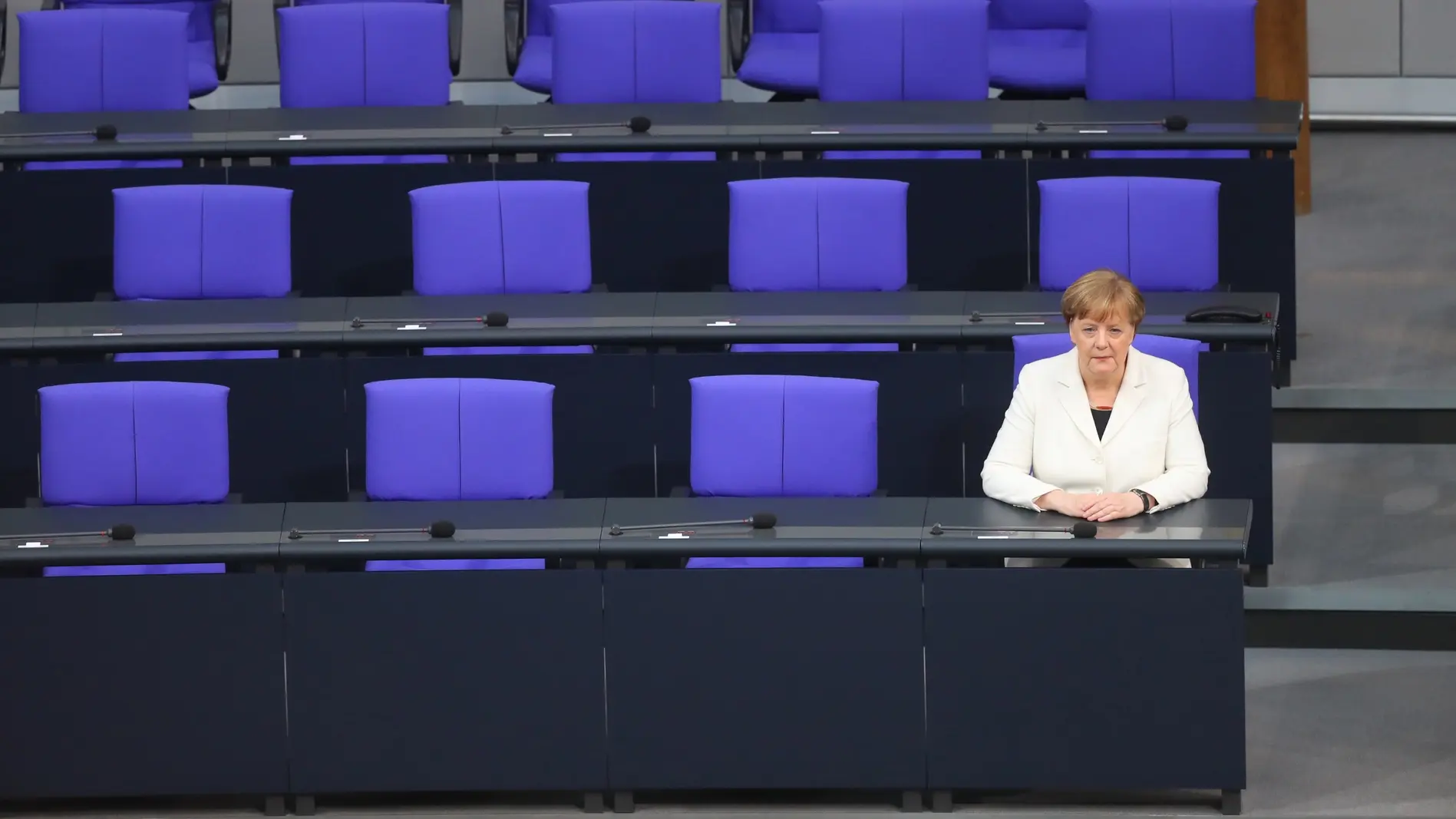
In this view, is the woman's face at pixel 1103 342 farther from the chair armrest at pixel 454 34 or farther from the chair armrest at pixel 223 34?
the chair armrest at pixel 223 34

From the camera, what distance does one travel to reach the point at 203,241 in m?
4.40

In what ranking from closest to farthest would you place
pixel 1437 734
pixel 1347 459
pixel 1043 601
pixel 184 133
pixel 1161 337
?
pixel 1043 601 < pixel 1437 734 < pixel 1161 337 < pixel 1347 459 < pixel 184 133

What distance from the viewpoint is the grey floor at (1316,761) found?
3215 mm

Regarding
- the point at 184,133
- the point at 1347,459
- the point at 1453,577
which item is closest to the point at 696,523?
the point at 1453,577

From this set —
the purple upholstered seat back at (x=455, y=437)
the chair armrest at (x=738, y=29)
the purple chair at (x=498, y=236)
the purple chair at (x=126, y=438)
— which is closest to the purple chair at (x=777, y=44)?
the chair armrest at (x=738, y=29)

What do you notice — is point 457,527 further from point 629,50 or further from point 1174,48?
point 1174,48

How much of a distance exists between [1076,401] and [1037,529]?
0.86 ft

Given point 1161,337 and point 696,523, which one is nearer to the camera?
point 696,523

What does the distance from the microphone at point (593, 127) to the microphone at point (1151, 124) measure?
0.88 meters

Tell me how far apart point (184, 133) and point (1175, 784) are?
281 centimetres

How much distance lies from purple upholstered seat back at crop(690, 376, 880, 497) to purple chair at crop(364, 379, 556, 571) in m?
0.29

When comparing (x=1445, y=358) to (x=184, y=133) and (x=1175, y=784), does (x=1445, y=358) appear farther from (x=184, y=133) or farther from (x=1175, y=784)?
(x=184, y=133)

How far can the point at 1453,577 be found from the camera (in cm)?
389

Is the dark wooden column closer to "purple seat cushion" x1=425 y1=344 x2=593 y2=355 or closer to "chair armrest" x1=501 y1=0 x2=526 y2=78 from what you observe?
"chair armrest" x1=501 y1=0 x2=526 y2=78
